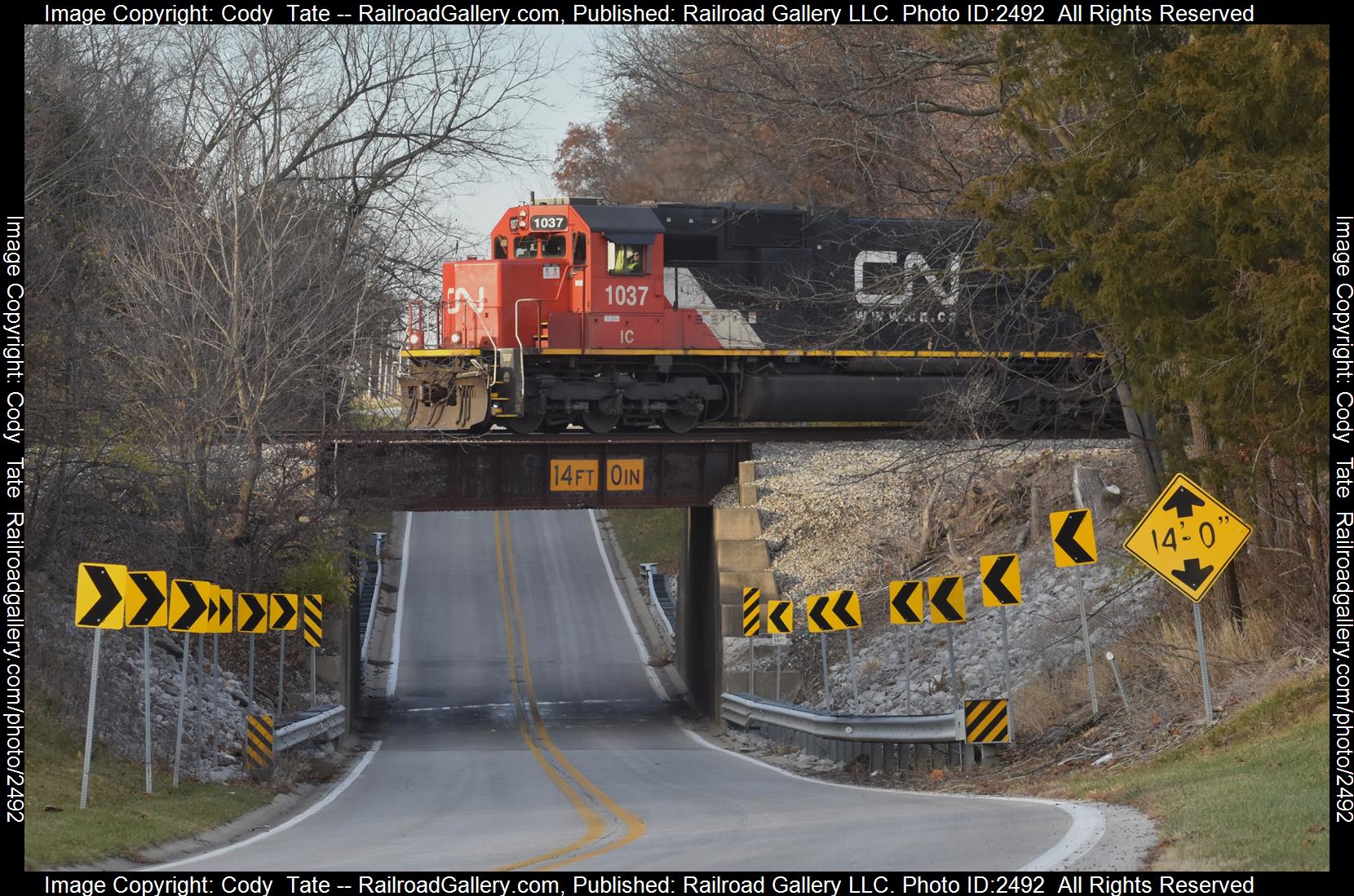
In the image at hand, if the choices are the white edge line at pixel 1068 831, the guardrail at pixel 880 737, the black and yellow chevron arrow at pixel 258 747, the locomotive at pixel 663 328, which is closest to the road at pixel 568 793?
the white edge line at pixel 1068 831

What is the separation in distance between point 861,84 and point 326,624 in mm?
17220

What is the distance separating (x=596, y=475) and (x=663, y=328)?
3.47 metres

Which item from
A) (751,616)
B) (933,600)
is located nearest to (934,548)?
(751,616)

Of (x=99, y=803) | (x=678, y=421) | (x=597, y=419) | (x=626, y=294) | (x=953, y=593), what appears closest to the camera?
(x=99, y=803)

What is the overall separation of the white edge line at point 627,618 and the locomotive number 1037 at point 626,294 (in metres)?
10.0

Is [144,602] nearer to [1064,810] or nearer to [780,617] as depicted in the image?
[1064,810]

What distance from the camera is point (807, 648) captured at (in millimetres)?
30359

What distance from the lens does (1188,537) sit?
1512 cm

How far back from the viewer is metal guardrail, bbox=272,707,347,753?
20547 millimetres

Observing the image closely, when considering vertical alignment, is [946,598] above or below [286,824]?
above

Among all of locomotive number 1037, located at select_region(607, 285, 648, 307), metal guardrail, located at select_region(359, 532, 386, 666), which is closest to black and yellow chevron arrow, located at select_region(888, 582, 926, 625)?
locomotive number 1037, located at select_region(607, 285, 648, 307)

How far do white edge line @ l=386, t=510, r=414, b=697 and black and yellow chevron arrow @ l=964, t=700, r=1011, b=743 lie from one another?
1994 cm

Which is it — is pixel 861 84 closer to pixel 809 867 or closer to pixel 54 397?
pixel 54 397

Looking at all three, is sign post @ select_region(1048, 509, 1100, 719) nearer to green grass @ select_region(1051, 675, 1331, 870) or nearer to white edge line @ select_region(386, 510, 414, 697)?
green grass @ select_region(1051, 675, 1331, 870)
